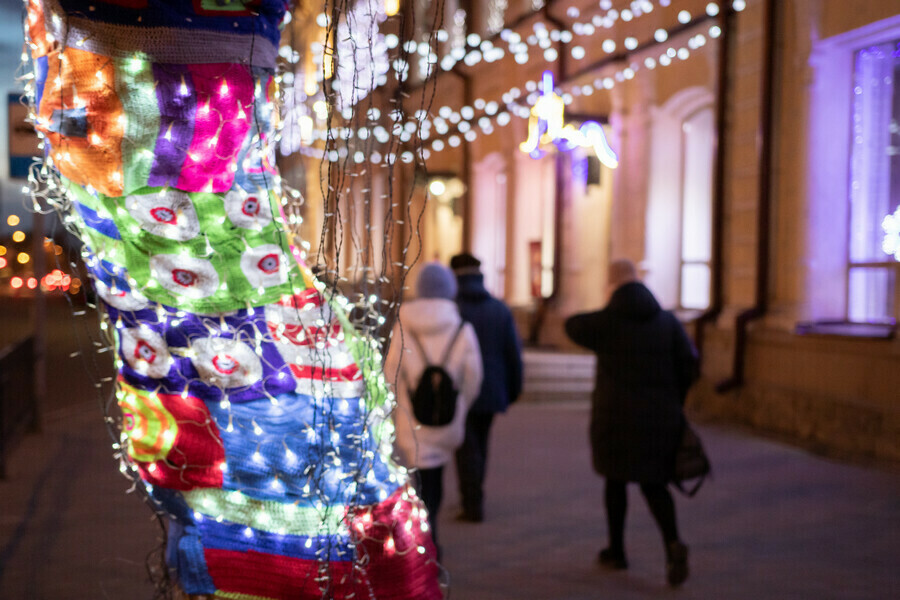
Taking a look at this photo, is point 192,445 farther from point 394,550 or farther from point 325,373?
point 394,550

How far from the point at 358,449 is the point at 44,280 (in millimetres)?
6128

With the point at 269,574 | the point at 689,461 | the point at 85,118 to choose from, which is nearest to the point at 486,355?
the point at 689,461

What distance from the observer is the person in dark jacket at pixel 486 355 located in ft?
19.5

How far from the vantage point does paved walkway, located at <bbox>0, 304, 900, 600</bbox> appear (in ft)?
14.7

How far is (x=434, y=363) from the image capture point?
15.3 ft

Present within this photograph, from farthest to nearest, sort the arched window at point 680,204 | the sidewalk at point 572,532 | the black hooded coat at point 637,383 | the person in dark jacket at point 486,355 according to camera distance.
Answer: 1. the arched window at point 680,204
2. the person in dark jacket at point 486,355
3. the black hooded coat at point 637,383
4. the sidewalk at point 572,532

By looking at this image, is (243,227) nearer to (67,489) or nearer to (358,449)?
(358,449)

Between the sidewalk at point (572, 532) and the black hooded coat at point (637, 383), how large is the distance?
66 centimetres

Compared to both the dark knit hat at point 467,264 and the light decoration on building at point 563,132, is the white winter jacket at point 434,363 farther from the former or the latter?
the light decoration on building at point 563,132

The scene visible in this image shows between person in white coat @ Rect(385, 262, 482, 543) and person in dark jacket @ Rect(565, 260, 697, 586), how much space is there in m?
0.67

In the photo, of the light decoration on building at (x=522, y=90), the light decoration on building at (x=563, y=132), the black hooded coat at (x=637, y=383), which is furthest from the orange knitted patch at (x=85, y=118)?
the light decoration on building at (x=563, y=132)

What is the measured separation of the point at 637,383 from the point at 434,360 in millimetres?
1112

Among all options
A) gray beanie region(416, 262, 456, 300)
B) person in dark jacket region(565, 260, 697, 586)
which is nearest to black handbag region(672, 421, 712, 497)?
person in dark jacket region(565, 260, 697, 586)

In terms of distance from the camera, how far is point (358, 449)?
3006 millimetres
